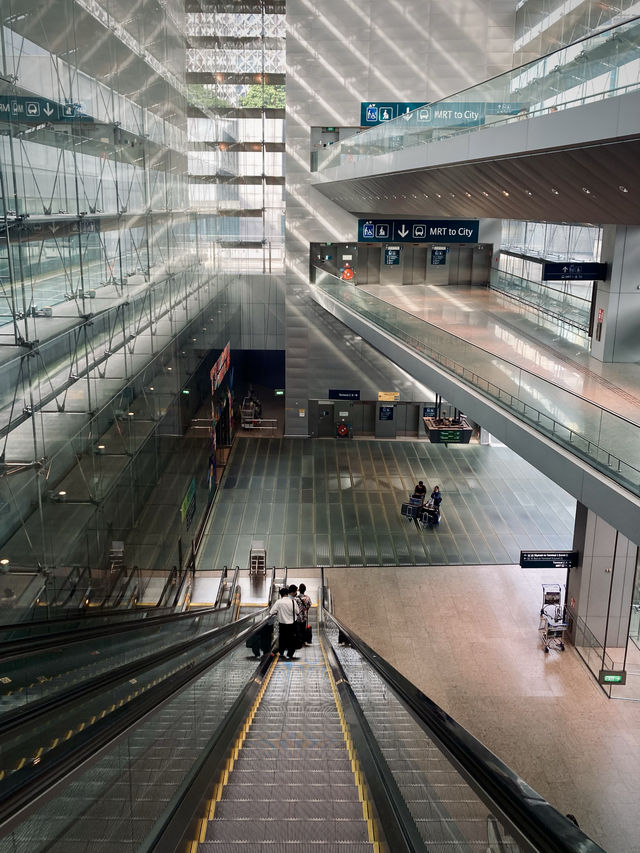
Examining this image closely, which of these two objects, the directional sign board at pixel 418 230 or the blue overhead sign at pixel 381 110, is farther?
the blue overhead sign at pixel 381 110

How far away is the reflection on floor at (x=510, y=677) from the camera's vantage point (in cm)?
916

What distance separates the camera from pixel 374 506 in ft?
61.2

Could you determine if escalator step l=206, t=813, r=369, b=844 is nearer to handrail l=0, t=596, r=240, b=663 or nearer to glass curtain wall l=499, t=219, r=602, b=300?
handrail l=0, t=596, r=240, b=663

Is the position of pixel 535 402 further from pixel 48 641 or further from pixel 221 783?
pixel 48 641

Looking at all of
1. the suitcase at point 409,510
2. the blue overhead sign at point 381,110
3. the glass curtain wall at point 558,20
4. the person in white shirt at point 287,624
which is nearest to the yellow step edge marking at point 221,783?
the person in white shirt at point 287,624

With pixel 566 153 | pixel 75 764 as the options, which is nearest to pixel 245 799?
pixel 75 764

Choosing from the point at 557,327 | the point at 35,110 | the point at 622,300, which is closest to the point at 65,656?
the point at 35,110

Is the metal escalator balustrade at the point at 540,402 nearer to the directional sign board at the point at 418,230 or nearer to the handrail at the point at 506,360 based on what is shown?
the handrail at the point at 506,360

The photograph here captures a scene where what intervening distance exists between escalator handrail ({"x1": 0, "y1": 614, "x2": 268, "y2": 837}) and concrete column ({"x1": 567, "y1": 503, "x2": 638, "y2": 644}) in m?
10.2

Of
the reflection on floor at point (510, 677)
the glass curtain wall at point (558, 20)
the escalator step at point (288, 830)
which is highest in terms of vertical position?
the glass curtain wall at point (558, 20)

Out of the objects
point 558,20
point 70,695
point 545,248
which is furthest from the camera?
point 545,248

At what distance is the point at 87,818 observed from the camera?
2.43 metres

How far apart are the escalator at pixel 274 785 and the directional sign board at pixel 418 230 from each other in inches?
654

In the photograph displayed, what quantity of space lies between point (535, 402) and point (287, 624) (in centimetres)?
405
